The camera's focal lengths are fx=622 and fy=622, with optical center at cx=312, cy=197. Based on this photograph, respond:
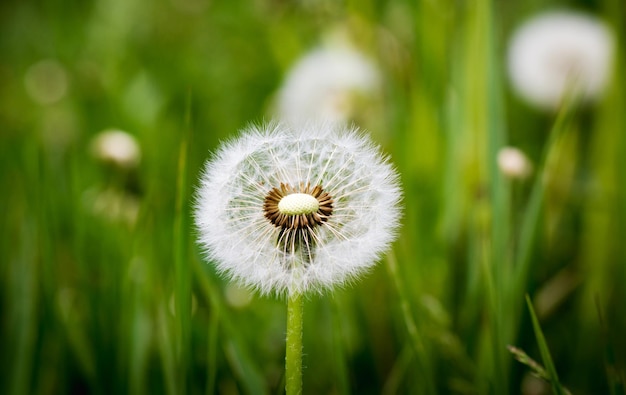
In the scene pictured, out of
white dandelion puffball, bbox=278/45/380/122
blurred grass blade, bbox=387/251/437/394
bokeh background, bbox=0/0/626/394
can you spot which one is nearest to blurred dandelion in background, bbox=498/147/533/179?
bokeh background, bbox=0/0/626/394

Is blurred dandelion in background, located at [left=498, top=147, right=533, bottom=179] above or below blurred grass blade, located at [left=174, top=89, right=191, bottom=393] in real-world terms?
above

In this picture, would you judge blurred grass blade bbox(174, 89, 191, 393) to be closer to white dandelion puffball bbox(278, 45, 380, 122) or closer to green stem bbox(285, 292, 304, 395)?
green stem bbox(285, 292, 304, 395)

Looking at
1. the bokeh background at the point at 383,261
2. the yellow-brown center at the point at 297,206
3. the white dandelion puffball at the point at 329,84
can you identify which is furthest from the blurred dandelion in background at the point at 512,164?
the white dandelion puffball at the point at 329,84

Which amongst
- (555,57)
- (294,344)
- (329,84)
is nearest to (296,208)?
(294,344)

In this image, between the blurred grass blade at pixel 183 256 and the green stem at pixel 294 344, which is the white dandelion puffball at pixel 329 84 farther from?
the green stem at pixel 294 344

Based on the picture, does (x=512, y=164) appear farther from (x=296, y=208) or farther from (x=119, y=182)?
(x=119, y=182)

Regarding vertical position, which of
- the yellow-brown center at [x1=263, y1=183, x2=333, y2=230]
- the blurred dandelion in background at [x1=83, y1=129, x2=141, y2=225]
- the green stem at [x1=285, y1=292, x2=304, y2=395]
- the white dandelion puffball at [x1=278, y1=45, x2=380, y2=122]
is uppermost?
the white dandelion puffball at [x1=278, y1=45, x2=380, y2=122]
